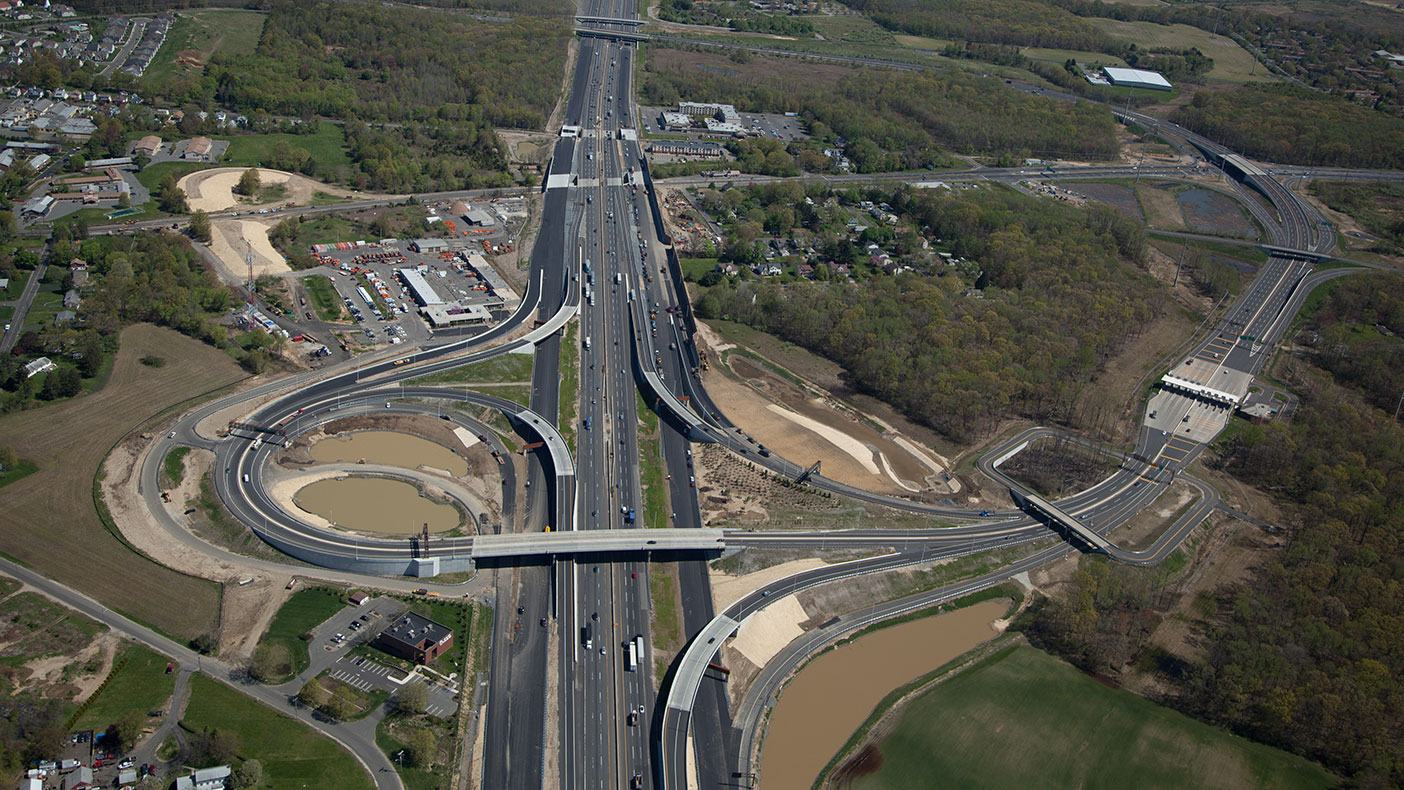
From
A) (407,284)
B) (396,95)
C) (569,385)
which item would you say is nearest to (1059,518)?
(569,385)

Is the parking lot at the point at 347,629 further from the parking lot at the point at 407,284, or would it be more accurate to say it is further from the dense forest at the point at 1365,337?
the dense forest at the point at 1365,337

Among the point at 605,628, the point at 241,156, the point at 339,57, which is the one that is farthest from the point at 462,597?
the point at 339,57

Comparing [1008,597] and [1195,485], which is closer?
[1008,597]

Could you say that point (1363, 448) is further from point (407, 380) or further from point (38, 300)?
point (38, 300)

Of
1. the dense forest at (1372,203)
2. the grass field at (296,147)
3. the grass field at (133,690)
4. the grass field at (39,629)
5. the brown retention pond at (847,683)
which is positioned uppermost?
the dense forest at (1372,203)

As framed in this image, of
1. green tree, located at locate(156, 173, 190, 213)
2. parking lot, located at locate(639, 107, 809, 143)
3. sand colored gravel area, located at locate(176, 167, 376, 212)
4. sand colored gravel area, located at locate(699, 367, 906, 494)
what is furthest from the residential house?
parking lot, located at locate(639, 107, 809, 143)

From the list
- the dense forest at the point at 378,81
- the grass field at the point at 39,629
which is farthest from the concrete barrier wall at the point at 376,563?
the dense forest at the point at 378,81

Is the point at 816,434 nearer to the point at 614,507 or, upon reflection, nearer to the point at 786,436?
the point at 786,436
